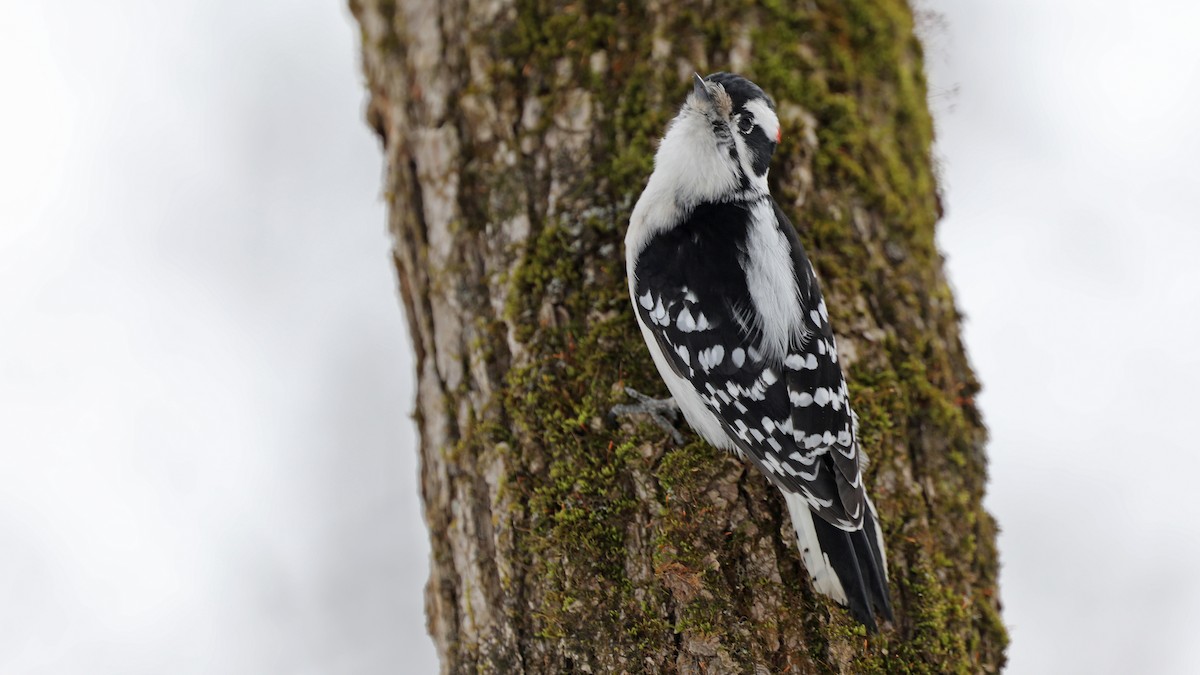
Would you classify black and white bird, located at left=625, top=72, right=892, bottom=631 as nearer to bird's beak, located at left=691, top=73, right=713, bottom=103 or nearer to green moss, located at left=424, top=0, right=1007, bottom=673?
bird's beak, located at left=691, top=73, right=713, bottom=103

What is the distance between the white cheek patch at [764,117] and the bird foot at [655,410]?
2.98 feet

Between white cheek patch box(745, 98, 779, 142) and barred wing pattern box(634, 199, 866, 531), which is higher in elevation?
white cheek patch box(745, 98, 779, 142)

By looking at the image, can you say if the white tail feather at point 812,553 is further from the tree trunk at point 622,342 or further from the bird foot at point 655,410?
the bird foot at point 655,410

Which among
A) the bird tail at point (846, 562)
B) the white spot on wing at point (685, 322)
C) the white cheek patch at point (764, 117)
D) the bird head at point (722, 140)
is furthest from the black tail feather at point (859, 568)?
the white cheek patch at point (764, 117)

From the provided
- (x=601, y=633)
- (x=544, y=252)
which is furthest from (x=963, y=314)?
(x=601, y=633)

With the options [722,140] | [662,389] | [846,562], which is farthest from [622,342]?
[846,562]

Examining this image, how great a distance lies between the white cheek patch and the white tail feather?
1.13m

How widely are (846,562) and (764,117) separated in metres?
1.35

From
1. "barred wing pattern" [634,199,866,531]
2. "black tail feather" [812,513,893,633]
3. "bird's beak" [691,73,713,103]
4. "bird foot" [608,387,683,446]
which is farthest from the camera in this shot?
"bird's beak" [691,73,713,103]

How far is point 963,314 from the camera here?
10.3 ft

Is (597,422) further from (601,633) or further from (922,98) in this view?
(922,98)

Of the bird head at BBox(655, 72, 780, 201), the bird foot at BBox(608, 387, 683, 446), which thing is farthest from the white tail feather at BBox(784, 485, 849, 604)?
the bird head at BBox(655, 72, 780, 201)

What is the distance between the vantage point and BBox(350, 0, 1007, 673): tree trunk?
7.43ft

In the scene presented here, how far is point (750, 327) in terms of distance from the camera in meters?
2.54
